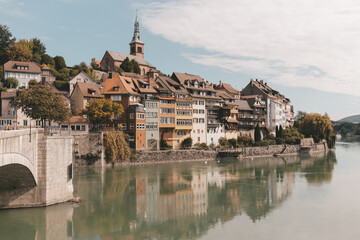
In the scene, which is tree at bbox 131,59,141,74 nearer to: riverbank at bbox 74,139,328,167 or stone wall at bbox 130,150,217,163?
riverbank at bbox 74,139,328,167

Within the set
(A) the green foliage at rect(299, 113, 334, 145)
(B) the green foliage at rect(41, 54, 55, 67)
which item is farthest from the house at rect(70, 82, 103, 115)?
(A) the green foliage at rect(299, 113, 334, 145)

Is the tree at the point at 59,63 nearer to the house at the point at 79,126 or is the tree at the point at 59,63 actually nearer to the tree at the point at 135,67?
the tree at the point at 135,67

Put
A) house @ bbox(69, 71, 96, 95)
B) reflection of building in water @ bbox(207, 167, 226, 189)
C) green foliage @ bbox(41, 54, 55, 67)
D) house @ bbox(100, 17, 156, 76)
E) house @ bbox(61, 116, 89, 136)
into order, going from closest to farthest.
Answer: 1. reflection of building in water @ bbox(207, 167, 226, 189)
2. house @ bbox(61, 116, 89, 136)
3. house @ bbox(69, 71, 96, 95)
4. green foliage @ bbox(41, 54, 55, 67)
5. house @ bbox(100, 17, 156, 76)

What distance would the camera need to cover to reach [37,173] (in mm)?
26141

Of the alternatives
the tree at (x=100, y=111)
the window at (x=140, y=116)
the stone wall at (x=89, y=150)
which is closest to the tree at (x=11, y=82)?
the tree at (x=100, y=111)

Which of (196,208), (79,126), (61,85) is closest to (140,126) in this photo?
(79,126)

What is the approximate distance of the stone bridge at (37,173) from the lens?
2392 centimetres

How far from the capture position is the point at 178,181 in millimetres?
44688

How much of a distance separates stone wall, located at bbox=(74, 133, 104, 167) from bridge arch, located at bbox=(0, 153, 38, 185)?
88.3 feet

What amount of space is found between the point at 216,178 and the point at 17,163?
2966 centimetres

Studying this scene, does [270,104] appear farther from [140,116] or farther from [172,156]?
[140,116]

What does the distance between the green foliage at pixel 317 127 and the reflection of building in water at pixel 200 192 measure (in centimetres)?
5799

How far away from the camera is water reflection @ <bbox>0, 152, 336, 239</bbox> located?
81.7ft

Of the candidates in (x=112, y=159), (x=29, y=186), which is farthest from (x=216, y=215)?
(x=112, y=159)
